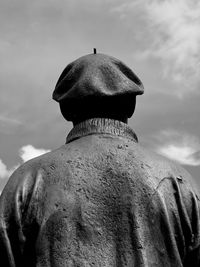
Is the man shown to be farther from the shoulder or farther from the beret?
the beret

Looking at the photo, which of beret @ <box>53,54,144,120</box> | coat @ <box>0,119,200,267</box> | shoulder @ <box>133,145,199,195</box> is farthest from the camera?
beret @ <box>53,54,144,120</box>

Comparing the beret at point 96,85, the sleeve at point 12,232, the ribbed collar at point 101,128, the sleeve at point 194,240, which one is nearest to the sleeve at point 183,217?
the sleeve at point 194,240

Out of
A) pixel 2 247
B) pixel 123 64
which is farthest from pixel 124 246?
pixel 123 64

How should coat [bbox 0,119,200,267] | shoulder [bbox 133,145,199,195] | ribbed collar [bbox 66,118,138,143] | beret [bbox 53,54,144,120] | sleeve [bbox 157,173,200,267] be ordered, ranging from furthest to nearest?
beret [bbox 53,54,144,120]
ribbed collar [bbox 66,118,138,143]
shoulder [bbox 133,145,199,195]
sleeve [bbox 157,173,200,267]
coat [bbox 0,119,200,267]

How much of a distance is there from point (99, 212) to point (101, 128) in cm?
85

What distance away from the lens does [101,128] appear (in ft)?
20.0

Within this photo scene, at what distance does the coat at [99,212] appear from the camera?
540 cm

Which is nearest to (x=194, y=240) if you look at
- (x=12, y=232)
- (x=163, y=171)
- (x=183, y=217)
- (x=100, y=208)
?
(x=183, y=217)

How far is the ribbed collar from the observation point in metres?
6.11

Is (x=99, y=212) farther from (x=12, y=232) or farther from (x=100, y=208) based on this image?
(x=12, y=232)

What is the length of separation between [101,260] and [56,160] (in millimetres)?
884

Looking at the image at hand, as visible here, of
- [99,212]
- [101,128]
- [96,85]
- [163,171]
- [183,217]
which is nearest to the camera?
[99,212]

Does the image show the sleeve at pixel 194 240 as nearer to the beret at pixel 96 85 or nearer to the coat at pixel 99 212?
the coat at pixel 99 212

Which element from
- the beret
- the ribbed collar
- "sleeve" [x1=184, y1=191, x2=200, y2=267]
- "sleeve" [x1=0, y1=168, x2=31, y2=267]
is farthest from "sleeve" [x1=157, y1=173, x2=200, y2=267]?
"sleeve" [x1=0, y1=168, x2=31, y2=267]
